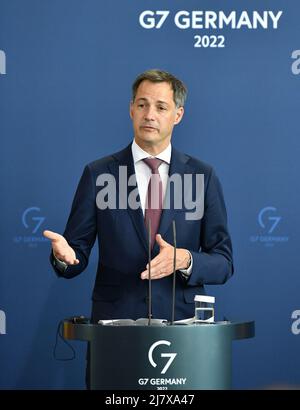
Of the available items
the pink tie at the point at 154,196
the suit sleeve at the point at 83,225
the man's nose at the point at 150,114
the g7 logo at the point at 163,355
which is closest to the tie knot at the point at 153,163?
the pink tie at the point at 154,196

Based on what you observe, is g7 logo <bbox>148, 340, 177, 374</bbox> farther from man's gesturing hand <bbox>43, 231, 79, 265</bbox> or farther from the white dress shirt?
the white dress shirt

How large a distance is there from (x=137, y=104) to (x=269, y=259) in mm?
1240

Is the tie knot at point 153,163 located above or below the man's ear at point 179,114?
below

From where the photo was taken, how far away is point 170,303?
4395mm

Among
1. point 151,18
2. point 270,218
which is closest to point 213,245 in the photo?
point 270,218

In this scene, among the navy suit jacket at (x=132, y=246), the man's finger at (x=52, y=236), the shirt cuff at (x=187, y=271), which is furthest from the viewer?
the navy suit jacket at (x=132, y=246)

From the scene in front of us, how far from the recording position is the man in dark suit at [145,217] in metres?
4.37

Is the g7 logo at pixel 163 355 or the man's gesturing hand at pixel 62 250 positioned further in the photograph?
the man's gesturing hand at pixel 62 250

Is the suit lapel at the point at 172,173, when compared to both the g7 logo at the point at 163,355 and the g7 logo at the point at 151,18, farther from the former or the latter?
the g7 logo at the point at 163,355

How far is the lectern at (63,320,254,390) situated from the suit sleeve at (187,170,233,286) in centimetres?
71
